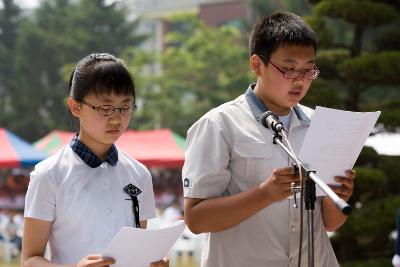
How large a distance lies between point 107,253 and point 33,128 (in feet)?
114

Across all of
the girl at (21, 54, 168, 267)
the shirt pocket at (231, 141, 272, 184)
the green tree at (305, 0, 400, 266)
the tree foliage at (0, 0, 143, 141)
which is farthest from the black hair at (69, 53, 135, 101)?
the tree foliage at (0, 0, 143, 141)

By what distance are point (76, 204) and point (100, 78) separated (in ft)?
1.25

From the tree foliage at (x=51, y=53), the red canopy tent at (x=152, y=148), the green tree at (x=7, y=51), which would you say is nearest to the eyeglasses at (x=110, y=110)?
the red canopy tent at (x=152, y=148)

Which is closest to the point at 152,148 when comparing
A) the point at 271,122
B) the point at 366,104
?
the point at 366,104

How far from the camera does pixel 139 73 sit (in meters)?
30.3

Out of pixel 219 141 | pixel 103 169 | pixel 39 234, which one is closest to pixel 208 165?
pixel 219 141

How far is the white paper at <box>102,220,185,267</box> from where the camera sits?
2447mm

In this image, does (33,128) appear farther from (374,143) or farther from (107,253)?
(107,253)

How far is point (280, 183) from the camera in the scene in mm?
2508

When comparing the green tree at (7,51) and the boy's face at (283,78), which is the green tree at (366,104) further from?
the green tree at (7,51)

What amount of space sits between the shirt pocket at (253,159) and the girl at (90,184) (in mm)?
302

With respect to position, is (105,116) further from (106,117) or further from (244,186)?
(244,186)

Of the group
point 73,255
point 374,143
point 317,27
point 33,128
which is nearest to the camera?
point 73,255

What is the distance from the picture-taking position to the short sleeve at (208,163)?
2805 mm
